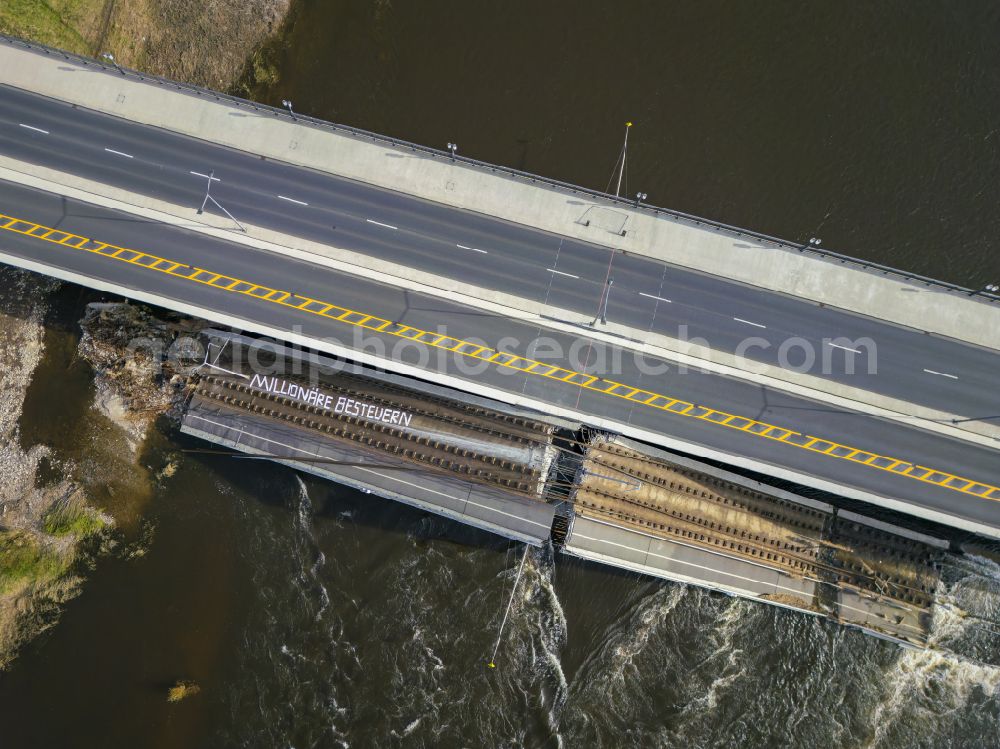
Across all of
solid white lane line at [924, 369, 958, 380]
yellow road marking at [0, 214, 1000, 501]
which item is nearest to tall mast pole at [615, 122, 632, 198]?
yellow road marking at [0, 214, 1000, 501]

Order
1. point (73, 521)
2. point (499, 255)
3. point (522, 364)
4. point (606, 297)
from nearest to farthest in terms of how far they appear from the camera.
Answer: point (522, 364) < point (606, 297) < point (499, 255) < point (73, 521)

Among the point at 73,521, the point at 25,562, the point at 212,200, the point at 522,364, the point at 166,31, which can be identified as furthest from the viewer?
the point at 166,31

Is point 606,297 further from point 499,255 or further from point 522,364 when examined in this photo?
Result: point 499,255

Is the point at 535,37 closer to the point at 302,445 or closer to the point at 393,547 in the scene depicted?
the point at 302,445

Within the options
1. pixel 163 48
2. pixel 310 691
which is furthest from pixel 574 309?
pixel 163 48

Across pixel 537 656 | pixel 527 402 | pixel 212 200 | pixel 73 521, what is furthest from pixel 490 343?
pixel 73 521

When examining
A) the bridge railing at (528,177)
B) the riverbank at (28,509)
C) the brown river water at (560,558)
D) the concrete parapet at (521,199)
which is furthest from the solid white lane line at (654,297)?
the riverbank at (28,509)
